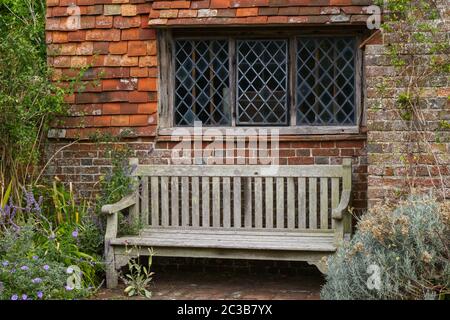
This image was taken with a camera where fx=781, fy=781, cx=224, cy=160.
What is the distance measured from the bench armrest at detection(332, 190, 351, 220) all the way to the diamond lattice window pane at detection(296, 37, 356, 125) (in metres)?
1.03

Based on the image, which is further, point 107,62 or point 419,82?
point 107,62

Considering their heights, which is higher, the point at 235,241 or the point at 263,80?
the point at 263,80

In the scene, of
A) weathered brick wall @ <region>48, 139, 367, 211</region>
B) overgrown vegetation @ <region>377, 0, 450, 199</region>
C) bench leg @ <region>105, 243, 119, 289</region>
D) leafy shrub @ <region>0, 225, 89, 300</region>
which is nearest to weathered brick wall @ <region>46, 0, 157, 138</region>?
weathered brick wall @ <region>48, 139, 367, 211</region>

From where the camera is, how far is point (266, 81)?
316 inches

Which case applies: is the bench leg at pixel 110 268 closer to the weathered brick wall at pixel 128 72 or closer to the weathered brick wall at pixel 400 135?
the weathered brick wall at pixel 128 72

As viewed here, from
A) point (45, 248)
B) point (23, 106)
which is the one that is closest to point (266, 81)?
point (23, 106)

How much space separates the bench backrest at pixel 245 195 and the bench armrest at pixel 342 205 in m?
0.12

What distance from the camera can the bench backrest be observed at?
24.4ft

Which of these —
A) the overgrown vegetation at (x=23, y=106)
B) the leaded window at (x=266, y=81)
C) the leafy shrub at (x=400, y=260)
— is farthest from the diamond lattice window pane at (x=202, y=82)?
the leafy shrub at (x=400, y=260)

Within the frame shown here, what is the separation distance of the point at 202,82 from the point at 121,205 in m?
1.66

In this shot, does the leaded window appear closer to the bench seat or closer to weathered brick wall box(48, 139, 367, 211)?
weathered brick wall box(48, 139, 367, 211)

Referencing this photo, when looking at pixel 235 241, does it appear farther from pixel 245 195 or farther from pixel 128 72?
pixel 128 72

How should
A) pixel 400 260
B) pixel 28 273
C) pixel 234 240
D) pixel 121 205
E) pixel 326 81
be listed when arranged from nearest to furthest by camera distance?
pixel 400 260, pixel 28 273, pixel 234 240, pixel 121 205, pixel 326 81

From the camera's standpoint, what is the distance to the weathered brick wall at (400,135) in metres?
6.70
